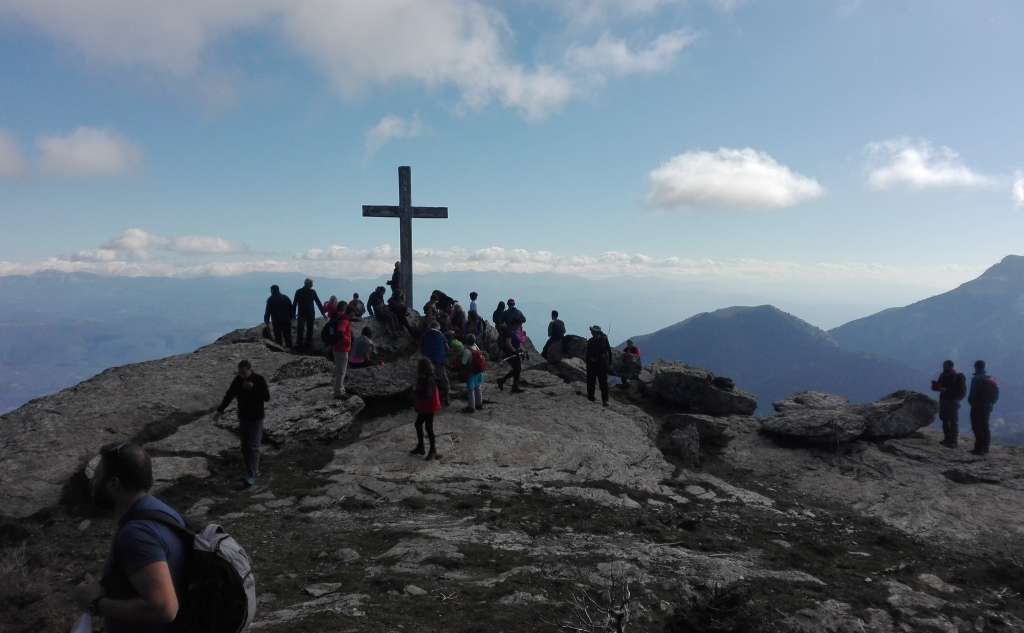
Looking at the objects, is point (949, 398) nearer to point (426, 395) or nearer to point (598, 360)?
point (598, 360)

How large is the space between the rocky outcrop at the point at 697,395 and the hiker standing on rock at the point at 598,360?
10.1ft

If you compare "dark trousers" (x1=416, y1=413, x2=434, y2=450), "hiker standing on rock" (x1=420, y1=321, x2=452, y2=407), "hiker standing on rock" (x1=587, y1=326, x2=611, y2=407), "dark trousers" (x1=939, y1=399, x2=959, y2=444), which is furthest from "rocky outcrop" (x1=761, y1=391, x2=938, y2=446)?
"dark trousers" (x1=416, y1=413, x2=434, y2=450)

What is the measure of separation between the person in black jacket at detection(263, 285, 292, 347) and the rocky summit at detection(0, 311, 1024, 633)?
1080mm

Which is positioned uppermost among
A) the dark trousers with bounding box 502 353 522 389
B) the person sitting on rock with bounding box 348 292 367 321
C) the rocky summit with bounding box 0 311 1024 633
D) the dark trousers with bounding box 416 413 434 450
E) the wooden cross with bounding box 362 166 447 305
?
the wooden cross with bounding box 362 166 447 305

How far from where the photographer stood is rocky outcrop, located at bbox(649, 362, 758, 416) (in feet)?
68.6

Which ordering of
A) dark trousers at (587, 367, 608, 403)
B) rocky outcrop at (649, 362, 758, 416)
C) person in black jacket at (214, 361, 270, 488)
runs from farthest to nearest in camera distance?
rocky outcrop at (649, 362, 758, 416) → dark trousers at (587, 367, 608, 403) → person in black jacket at (214, 361, 270, 488)

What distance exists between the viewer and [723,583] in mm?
8453

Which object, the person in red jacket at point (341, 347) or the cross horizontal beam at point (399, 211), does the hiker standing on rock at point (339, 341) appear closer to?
the person in red jacket at point (341, 347)

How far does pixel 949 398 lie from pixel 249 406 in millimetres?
21704

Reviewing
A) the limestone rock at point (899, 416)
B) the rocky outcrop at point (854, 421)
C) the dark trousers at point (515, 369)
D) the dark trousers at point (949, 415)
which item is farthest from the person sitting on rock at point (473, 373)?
the dark trousers at point (949, 415)

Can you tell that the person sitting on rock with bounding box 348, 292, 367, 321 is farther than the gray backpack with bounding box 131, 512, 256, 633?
Yes

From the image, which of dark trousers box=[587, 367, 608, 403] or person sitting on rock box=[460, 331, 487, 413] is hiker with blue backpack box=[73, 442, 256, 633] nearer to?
person sitting on rock box=[460, 331, 487, 413]

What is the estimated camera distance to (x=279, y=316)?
22.3 metres

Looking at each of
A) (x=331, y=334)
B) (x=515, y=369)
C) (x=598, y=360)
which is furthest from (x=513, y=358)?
(x=331, y=334)
